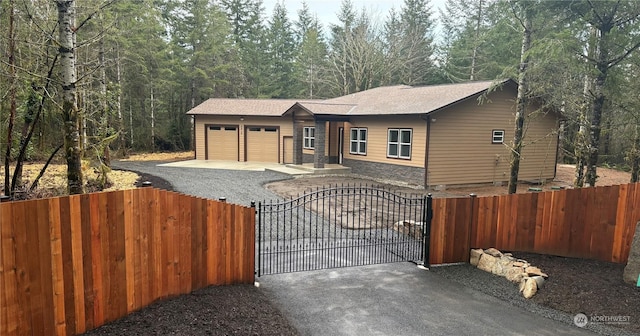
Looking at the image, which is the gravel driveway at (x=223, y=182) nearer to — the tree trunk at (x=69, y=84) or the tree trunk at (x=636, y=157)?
the tree trunk at (x=69, y=84)

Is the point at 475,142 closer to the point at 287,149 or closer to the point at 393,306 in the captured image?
the point at 287,149

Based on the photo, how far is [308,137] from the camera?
2225 cm

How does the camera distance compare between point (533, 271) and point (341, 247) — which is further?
point (341, 247)

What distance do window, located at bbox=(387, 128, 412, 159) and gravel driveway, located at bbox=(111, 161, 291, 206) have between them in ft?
15.8

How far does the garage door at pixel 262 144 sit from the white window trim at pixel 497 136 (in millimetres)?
12236

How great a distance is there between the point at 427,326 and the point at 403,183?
1176 centimetres

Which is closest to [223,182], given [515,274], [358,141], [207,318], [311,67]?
[358,141]

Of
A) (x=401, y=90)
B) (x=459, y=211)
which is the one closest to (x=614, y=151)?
(x=401, y=90)

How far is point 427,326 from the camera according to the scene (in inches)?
176

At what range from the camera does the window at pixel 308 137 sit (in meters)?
22.0

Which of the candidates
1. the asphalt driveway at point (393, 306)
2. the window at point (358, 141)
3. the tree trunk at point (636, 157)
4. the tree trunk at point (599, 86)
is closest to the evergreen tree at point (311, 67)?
the window at point (358, 141)

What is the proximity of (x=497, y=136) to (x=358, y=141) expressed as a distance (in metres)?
6.29

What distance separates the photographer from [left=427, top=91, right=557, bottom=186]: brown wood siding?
15.2 metres

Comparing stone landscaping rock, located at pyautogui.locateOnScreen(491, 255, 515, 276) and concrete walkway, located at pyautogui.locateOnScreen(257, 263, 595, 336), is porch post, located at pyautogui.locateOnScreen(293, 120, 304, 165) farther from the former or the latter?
stone landscaping rock, located at pyautogui.locateOnScreen(491, 255, 515, 276)
